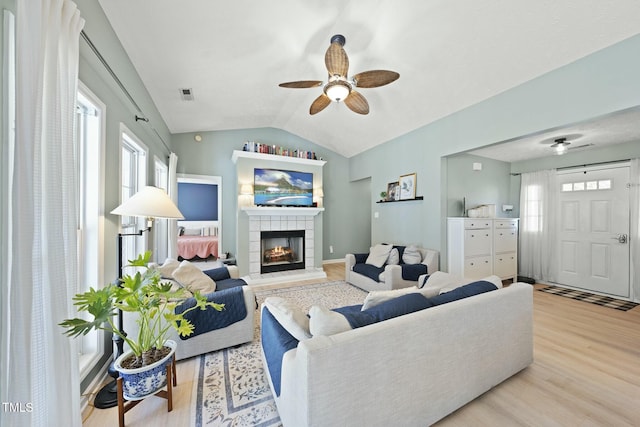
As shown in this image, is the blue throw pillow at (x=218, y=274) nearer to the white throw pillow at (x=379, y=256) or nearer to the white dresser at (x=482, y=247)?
the white throw pillow at (x=379, y=256)

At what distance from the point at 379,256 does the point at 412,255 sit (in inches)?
20.8

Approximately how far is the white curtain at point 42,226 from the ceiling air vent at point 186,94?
1995 mm

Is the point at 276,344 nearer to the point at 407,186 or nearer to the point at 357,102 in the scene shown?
the point at 357,102

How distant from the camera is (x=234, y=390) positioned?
1.74m

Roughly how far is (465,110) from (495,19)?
4.30ft

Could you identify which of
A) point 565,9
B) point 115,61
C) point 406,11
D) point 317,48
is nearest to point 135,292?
point 115,61

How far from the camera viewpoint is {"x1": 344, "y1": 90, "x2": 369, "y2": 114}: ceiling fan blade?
8.50 ft

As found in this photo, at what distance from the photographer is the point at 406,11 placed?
225 centimetres

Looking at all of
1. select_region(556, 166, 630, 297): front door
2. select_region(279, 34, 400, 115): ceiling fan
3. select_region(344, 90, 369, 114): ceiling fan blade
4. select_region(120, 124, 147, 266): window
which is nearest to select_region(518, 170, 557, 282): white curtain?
select_region(556, 166, 630, 297): front door

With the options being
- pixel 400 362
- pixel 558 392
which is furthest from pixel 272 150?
pixel 558 392

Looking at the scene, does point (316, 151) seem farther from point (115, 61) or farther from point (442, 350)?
point (442, 350)

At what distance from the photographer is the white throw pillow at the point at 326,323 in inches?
48.3

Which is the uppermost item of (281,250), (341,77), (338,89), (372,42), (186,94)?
(372,42)

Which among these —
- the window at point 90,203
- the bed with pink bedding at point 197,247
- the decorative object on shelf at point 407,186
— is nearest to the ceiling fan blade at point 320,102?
the window at point 90,203
